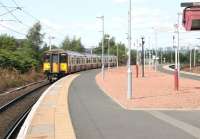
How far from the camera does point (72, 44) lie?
143 metres

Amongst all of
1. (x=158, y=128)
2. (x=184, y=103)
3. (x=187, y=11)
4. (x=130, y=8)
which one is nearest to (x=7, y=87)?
(x=130, y=8)

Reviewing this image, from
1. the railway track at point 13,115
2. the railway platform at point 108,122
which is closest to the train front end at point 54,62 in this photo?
the railway track at point 13,115

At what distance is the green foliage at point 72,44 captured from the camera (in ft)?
457

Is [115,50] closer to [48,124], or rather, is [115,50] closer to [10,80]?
[10,80]

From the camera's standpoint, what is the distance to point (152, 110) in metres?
20.8

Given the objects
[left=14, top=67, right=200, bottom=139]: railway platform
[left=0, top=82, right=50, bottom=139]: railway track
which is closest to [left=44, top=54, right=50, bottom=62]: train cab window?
[left=0, top=82, right=50, bottom=139]: railway track

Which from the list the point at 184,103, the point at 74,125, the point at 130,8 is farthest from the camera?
the point at 130,8

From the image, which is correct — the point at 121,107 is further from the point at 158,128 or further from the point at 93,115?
the point at 158,128

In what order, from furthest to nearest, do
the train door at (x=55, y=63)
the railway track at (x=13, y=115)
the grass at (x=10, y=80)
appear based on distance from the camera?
the train door at (x=55, y=63) < the grass at (x=10, y=80) < the railway track at (x=13, y=115)

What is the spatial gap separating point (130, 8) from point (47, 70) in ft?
100

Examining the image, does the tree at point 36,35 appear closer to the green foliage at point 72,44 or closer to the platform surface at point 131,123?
the green foliage at point 72,44

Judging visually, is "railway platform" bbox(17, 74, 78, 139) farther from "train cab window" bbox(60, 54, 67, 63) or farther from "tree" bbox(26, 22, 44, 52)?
"tree" bbox(26, 22, 44, 52)

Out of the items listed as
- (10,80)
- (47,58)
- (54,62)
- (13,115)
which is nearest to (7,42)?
(47,58)

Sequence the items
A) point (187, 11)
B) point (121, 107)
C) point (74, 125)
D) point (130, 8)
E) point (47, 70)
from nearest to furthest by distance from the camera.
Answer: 1. point (187, 11)
2. point (74, 125)
3. point (121, 107)
4. point (130, 8)
5. point (47, 70)
